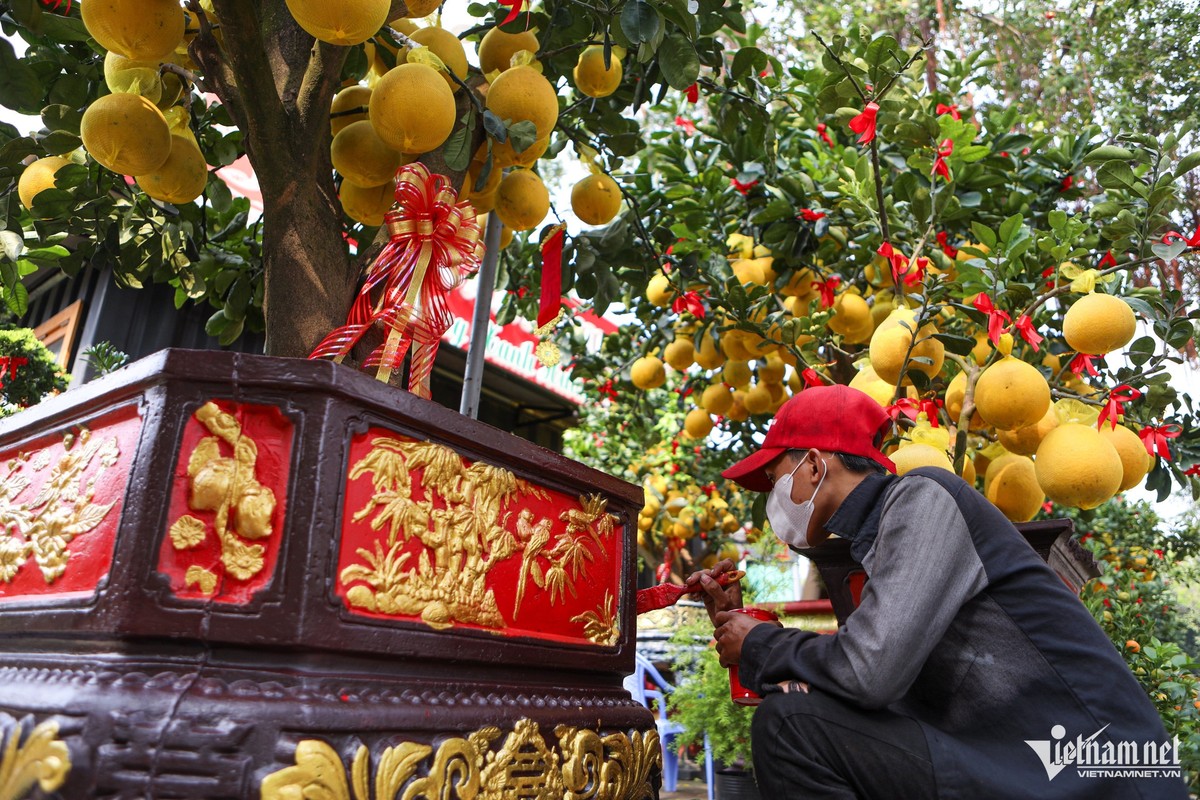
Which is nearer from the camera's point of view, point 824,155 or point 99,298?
point 824,155

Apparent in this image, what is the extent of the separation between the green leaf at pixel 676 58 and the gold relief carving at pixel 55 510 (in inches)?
47.4

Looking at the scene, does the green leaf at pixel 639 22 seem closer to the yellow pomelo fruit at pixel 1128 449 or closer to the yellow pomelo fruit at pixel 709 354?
the yellow pomelo fruit at pixel 1128 449

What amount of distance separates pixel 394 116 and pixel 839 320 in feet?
6.15

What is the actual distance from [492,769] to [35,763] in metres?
0.53

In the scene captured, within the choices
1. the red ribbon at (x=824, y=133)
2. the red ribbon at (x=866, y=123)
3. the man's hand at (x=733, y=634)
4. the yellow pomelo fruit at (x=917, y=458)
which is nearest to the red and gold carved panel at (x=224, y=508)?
the man's hand at (x=733, y=634)

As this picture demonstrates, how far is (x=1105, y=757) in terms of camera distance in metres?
1.22

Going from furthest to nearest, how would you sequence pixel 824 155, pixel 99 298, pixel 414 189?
pixel 99 298, pixel 824 155, pixel 414 189

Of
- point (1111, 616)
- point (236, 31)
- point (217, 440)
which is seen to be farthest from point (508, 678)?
point (1111, 616)

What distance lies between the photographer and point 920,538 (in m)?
1.33

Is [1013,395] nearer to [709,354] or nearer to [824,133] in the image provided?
[709,354]

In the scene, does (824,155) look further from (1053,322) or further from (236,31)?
(236,31)

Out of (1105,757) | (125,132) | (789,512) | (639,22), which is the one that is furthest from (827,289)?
(125,132)

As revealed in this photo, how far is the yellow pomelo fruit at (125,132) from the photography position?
1.26 metres

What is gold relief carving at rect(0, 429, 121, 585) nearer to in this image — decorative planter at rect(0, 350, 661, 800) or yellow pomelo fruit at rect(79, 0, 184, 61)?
decorative planter at rect(0, 350, 661, 800)
